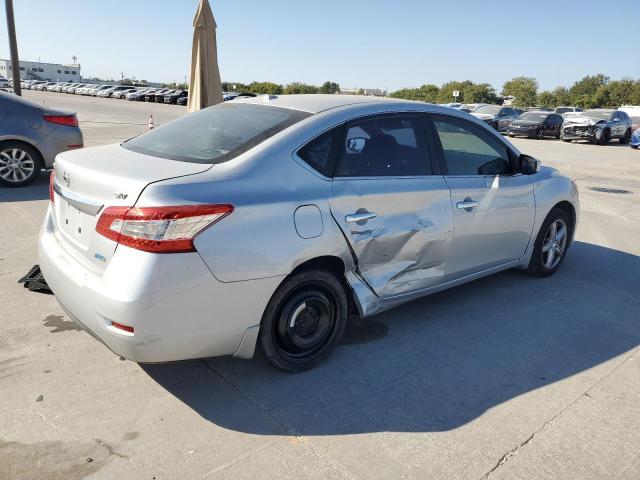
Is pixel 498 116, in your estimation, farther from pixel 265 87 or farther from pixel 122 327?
pixel 265 87

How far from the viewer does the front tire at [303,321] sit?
3.06 meters

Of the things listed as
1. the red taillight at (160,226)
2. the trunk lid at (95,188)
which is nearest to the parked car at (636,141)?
Result: the trunk lid at (95,188)

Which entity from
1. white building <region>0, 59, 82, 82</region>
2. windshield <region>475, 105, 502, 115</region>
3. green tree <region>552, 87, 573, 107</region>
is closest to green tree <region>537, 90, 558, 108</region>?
green tree <region>552, 87, 573, 107</region>

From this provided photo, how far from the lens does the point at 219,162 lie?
9.60ft

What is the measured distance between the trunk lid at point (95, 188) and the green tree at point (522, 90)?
253 ft

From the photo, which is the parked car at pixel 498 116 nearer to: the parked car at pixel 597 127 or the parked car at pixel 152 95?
the parked car at pixel 597 127

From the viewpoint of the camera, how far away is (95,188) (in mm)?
2791

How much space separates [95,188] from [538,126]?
2503 centimetres

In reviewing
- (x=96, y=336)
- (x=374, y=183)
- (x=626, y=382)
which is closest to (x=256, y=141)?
(x=374, y=183)

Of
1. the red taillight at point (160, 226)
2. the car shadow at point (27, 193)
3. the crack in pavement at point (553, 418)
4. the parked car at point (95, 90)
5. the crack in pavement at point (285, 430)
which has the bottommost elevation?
the parked car at point (95, 90)

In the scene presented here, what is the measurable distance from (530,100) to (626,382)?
77.8m

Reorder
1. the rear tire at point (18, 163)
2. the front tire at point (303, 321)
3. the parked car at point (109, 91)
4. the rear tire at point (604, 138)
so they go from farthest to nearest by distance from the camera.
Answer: the parked car at point (109, 91), the rear tire at point (604, 138), the rear tire at point (18, 163), the front tire at point (303, 321)

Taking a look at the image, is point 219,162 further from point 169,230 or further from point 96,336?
point 96,336

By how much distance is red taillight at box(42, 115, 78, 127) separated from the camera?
7.79 m
